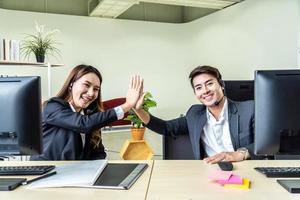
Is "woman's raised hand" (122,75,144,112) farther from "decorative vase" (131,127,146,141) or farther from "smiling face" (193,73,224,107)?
"decorative vase" (131,127,146,141)

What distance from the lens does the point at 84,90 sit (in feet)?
5.98

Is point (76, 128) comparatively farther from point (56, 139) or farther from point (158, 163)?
point (158, 163)

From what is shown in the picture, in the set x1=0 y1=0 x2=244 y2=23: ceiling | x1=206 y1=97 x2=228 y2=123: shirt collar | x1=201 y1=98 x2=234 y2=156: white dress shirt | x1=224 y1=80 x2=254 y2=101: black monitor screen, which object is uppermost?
x1=0 y1=0 x2=244 y2=23: ceiling

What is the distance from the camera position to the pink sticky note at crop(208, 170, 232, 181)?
1.24 meters

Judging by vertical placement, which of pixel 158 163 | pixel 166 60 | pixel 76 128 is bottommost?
pixel 158 163

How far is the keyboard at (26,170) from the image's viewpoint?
1.39 metres

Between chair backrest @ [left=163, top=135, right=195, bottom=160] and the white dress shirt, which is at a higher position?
the white dress shirt

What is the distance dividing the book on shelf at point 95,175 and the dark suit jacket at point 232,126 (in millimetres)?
518

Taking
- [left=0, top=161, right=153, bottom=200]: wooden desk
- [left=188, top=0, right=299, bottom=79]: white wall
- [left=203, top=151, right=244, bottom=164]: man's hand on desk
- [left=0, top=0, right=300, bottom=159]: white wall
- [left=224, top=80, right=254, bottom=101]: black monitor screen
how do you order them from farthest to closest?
1. [left=0, top=0, right=300, bottom=159]: white wall
2. [left=188, top=0, right=299, bottom=79]: white wall
3. [left=224, top=80, right=254, bottom=101]: black monitor screen
4. [left=203, top=151, right=244, bottom=164]: man's hand on desk
5. [left=0, top=161, right=153, bottom=200]: wooden desk

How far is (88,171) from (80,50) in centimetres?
512

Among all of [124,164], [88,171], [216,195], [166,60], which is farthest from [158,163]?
[166,60]


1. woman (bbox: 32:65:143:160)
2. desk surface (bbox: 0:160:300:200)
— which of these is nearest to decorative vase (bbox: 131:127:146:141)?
woman (bbox: 32:65:143:160)

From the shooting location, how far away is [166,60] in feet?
22.5

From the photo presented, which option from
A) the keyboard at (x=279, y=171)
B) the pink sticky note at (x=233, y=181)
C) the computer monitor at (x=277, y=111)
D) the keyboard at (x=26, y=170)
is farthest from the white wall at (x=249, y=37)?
the keyboard at (x=26, y=170)
